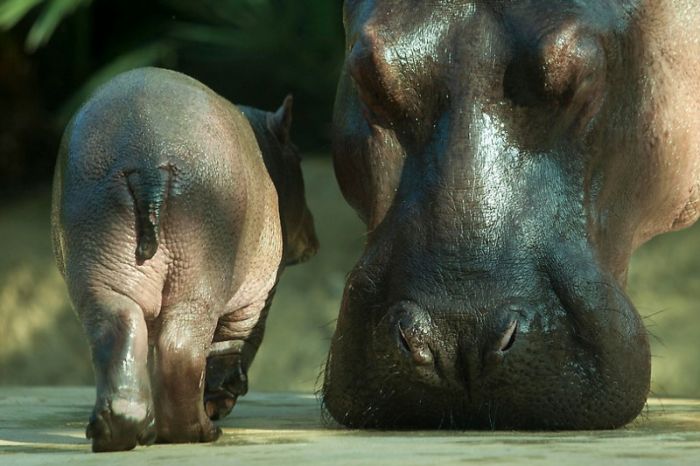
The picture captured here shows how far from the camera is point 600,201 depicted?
369 cm

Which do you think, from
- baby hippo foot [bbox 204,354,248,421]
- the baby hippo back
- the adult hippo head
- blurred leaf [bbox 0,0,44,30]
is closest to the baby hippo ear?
the adult hippo head

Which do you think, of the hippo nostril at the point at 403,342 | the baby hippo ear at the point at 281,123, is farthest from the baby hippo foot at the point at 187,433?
the baby hippo ear at the point at 281,123

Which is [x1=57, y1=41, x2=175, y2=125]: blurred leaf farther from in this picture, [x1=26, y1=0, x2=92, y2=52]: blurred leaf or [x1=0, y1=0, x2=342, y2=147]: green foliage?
[x1=26, y1=0, x2=92, y2=52]: blurred leaf

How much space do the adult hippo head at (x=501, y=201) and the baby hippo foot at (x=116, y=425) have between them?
2.27 feet

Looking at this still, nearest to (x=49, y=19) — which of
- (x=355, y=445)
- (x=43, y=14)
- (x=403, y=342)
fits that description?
(x=43, y=14)

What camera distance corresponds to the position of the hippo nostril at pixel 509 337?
3.25 m

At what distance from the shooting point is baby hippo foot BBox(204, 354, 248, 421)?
3990 millimetres

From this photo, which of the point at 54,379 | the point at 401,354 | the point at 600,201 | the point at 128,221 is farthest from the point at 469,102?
the point at 54,379

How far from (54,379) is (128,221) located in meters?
6.42

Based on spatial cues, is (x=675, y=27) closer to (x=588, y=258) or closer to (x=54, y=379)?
(x=588, y=258)

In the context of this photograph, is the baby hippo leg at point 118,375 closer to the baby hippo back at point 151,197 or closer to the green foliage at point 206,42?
the baby hippo back at point 151,197

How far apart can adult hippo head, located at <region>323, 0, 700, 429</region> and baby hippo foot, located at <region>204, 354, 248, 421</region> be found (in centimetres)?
52

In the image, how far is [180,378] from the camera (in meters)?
3.10

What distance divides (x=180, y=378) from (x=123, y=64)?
6.71 metres
